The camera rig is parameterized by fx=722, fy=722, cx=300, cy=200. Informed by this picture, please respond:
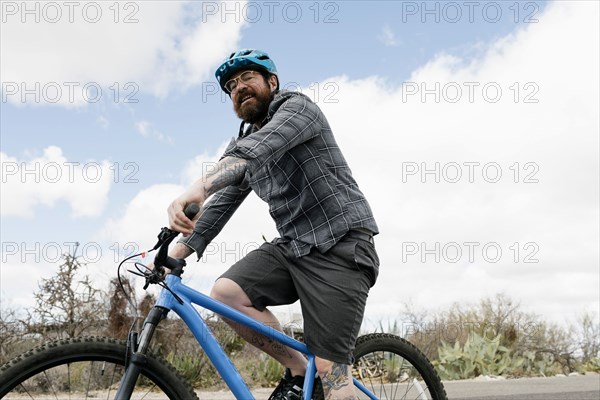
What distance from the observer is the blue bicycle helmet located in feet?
10.5

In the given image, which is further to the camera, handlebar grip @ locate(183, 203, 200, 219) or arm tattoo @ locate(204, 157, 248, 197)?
arm tattoo @ locate(204, 157, 248, 197)

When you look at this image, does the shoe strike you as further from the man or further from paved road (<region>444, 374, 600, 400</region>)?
paved road (<region>444, 374, 600, 400</region>)

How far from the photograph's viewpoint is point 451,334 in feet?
39.6

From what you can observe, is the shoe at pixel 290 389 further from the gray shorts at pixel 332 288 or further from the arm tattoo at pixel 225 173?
the arm tattoo at pixel 225 173

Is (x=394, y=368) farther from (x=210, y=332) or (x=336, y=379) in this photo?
(x=210, y=332)

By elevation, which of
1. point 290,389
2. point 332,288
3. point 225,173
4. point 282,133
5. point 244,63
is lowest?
point 290,389

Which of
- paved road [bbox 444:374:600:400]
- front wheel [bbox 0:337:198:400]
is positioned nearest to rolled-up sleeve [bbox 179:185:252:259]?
front wheel [bbox 0:337:198:400]

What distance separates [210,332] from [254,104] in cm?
102

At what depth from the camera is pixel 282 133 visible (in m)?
2.87

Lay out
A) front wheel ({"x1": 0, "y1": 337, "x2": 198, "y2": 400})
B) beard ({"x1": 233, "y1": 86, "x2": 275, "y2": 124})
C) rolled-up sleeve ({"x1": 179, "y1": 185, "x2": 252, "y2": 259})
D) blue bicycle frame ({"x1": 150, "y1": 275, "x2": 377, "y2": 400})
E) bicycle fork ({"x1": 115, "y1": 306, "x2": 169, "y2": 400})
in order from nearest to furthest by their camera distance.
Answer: front wheel ({"x1": 0, "y1": 337, "x2": 198, "y2": 400})
bicycle fork ({"x1": 115, "y1": 306, "x2": 169, "y2": 400})
blue bicycle frame ({"x1": 150, "y1": 275, "x2": 377, "y2": 400})
beard ({"x1": 233, "y1": 86, "x2": 275, "y2": 124})
rolled-up sleeve ({"x1": 179, "y1": 185, "x2": 252, "y2": 259})

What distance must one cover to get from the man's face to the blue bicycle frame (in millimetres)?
828

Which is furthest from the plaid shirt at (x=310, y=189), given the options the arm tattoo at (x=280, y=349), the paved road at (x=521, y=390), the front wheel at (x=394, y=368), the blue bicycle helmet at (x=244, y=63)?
the paved road at (x=521, y=390)

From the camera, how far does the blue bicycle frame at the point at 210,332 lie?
289 centimetres

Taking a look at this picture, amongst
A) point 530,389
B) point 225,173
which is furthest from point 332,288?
point 530,389
